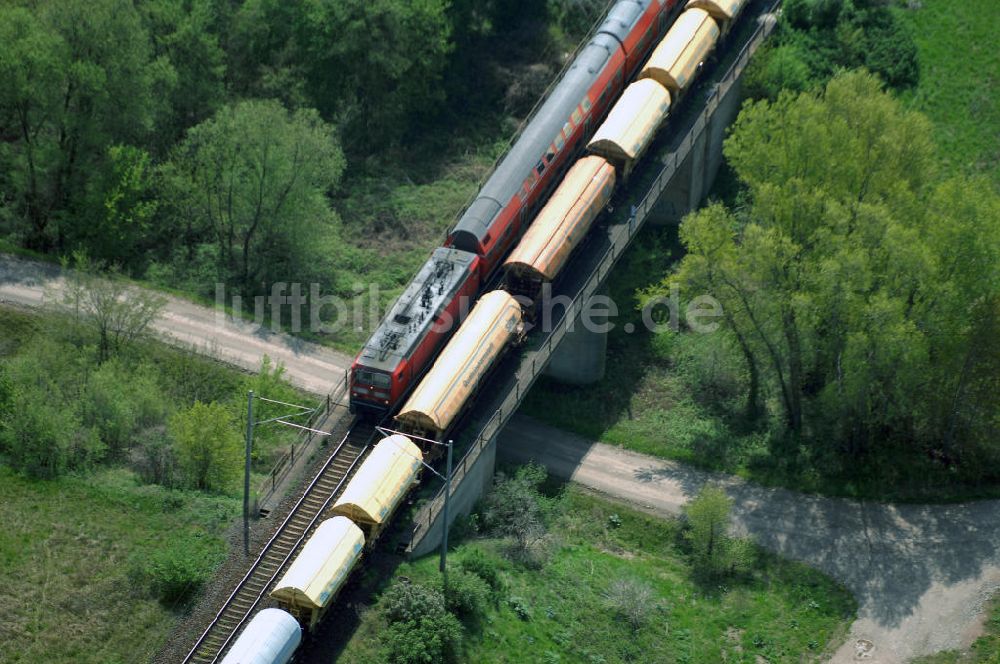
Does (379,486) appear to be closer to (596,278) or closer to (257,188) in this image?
(596,278)

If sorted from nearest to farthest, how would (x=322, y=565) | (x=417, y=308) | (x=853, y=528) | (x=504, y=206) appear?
(x=322, y=565) → (x=417, y=308) → (x=853, y=528) → (x=504, y=206)

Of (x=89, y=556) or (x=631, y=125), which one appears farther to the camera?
(x=631, y=125)

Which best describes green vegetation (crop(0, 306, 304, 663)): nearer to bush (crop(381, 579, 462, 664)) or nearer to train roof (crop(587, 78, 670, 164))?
bush (crop(381, 579, 462, 664))

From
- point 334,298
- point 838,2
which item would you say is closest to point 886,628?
point 334,298

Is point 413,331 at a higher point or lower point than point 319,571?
higher

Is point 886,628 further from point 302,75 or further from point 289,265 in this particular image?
point 302,75

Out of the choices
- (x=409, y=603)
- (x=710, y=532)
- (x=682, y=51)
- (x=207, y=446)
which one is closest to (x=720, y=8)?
(x=682, y=51)

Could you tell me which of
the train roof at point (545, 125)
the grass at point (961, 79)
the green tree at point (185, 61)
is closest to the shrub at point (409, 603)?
the train roof at point (545, 125)

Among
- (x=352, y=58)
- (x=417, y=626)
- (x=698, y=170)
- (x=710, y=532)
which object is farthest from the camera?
(x=352, y=58)

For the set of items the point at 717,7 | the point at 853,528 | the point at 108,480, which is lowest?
the point at 108,480
